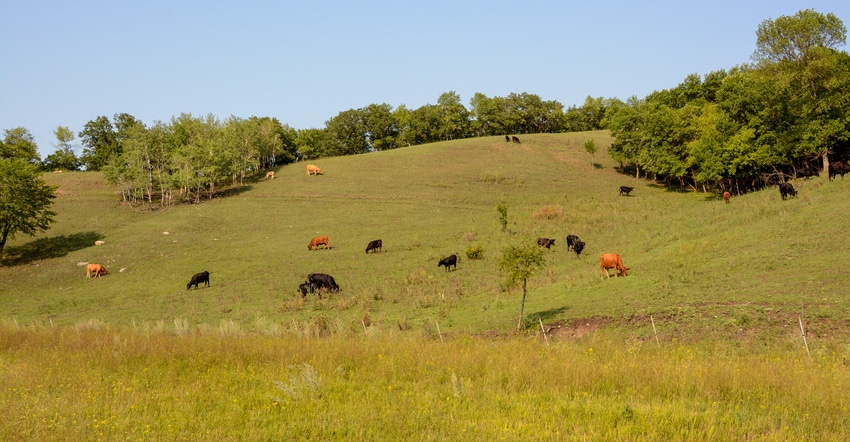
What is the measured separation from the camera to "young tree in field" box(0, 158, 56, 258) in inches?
1932

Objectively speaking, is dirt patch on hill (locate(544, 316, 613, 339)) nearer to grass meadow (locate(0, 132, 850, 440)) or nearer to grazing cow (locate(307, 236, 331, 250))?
grass meadow (locate(0, 132, 850, 440))

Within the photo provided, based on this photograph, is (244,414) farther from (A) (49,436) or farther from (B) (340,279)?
(B) (340,279)

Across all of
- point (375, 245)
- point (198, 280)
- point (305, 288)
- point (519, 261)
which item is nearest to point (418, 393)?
point (519, 261)

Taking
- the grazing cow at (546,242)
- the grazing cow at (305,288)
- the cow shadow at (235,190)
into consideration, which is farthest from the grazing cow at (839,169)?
the cow shadow at (235,190)

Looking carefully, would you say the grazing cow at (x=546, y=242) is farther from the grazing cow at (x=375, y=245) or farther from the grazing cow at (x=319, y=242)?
the grazing cow at (x=319, y=242)

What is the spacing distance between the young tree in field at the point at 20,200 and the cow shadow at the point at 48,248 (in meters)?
1.22

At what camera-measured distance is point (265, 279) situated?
3809 centimetres

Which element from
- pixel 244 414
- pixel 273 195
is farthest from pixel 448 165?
pixel 244 414

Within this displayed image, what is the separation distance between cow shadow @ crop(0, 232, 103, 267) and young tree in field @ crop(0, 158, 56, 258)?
1.22 metres

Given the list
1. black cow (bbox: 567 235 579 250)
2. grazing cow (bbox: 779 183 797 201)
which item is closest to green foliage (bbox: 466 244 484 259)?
black cow (bbox: 567 235 579 250)

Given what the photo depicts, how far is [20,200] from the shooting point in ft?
166

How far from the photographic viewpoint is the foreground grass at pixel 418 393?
812cm

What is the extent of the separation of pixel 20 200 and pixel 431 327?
47791 millimetres

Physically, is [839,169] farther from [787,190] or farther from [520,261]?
[520,261]
